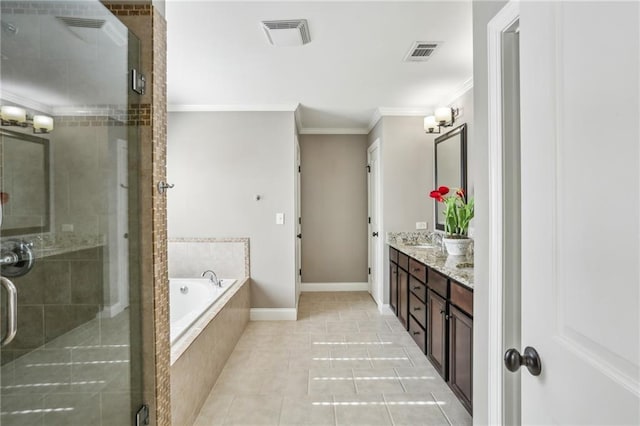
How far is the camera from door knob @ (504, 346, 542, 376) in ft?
2.48

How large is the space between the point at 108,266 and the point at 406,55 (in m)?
2.43

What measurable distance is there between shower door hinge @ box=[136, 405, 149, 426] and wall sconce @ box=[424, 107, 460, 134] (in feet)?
→ 11.2

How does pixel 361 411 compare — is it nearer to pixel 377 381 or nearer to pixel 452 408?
pixel 377 381

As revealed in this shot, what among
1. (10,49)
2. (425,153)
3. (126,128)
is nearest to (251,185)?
(425,153)

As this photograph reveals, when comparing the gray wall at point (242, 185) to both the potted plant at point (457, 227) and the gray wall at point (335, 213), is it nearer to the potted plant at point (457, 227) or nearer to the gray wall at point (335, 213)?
the gray wall at point (335, 213)

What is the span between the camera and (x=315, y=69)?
2820mm

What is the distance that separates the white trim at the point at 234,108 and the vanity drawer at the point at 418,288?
2264mm

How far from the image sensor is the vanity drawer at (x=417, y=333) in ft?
9.21

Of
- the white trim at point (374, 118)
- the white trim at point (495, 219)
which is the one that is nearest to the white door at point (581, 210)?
the white trim at point (495, 219)

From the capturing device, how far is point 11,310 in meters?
0.91

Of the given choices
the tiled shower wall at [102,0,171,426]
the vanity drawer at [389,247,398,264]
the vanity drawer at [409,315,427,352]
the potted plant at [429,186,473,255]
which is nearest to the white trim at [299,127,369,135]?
the vanity drawer at [389,247,398,264]

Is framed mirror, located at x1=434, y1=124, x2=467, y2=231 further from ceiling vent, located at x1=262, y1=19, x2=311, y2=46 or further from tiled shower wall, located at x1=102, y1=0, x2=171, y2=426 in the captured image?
tiled shower wall, located at x1=102, y1=0, x2=171, y2=426

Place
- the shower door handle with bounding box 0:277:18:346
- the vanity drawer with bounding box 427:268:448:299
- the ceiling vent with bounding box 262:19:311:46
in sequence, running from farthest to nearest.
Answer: the vanity drawer with bounding box 427:268:448:299 → the ceiling vent with bounding box 262:19:311:46 → the shower door handle with bounding box 0:277:18:346

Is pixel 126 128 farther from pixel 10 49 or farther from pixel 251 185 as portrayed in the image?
pixel 251 185
